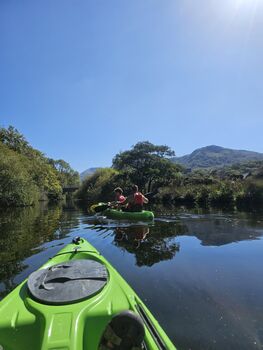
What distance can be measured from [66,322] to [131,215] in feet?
36.5

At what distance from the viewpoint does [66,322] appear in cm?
330

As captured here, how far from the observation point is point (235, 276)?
6457mm

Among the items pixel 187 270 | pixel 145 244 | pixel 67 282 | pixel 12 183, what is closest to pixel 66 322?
pixel 67 282

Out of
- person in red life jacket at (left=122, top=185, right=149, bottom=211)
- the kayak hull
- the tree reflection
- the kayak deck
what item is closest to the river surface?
the tree reflection

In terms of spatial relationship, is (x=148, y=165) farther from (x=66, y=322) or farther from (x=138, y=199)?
(x=66, y=322)

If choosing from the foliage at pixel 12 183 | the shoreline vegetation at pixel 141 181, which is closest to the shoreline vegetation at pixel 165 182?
the shoreline vegetation at pixel 141 181

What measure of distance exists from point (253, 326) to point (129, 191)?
41.0 meters

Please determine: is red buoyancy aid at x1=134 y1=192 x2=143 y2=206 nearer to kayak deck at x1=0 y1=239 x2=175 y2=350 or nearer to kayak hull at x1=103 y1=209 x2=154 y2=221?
kayak hull at x1=103 y1=209 x2=154 y2=221

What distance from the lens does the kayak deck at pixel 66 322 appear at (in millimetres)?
3049

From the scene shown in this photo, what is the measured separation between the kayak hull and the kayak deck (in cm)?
993

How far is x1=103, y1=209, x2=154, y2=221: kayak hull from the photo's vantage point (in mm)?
14117

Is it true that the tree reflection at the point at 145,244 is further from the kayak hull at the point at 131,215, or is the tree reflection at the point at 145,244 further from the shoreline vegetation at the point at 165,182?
the shoreline vegetation at the point at 165,182

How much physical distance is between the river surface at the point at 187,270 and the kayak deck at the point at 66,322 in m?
0.75

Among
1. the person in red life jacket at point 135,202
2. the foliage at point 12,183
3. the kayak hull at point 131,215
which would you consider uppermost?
the foliage at point 12,183
